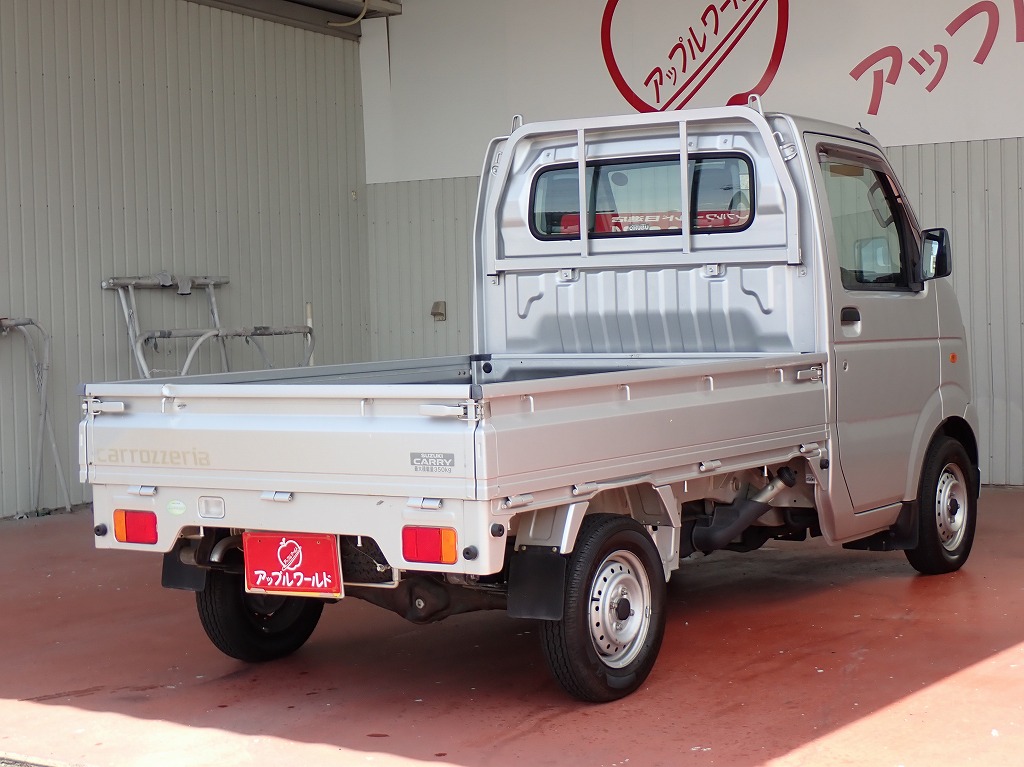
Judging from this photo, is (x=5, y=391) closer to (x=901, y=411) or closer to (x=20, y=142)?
(x=20, y=142)

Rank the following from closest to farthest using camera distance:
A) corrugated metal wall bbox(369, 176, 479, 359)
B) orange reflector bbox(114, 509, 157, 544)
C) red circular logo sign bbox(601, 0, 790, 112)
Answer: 1. orange reflector bbox(114, 509, 157, 544)
2. red circular logo sign bbox(601, 0, 790, 112)
3. corrugated metal wall bbox(369, 176, 479, 359)

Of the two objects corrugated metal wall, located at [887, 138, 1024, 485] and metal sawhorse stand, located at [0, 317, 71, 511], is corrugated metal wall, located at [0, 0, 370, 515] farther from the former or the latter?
corrugated metal wall, located at [887, 138, 1024, 485]

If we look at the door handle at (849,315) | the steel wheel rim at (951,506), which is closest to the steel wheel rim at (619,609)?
the door handle at (849,315)

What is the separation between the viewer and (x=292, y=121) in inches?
483

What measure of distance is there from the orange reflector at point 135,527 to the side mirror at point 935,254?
3.93 metres

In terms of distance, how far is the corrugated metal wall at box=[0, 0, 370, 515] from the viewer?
32.4ft

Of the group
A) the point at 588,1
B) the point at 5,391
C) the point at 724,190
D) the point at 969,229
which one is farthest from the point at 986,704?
the point at 588,1

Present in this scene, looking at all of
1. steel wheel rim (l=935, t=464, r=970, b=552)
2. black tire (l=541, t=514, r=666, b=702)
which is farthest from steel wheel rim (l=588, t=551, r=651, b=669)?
steel wheel rim (l=935, t=464, r=970, b=552)

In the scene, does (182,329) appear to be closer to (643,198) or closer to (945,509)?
(643,198)

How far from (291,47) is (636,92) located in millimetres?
3296

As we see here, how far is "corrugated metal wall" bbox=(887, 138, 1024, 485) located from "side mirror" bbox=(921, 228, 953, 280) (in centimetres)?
393

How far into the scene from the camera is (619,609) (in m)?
4.78

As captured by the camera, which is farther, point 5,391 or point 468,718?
point 5,391

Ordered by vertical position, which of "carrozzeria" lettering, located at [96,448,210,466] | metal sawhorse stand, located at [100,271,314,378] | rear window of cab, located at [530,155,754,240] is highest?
rear window of cab, located at [530,155,754,240]
